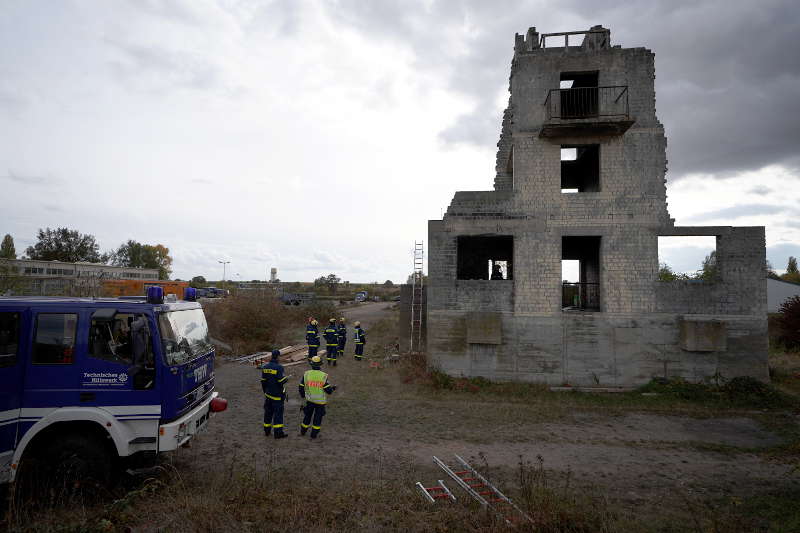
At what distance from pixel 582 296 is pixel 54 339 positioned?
15714 millimetres

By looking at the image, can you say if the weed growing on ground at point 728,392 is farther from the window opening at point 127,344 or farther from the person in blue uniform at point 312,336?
the window opening at point 127,344

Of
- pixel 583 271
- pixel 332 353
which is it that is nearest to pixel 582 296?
pixel 583 271

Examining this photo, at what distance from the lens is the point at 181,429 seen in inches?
220

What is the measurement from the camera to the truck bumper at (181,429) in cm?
534

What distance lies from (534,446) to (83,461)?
7.34 metres

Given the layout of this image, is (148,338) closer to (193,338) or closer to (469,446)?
(193,338)

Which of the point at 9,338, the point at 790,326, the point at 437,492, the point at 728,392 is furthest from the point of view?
the point at 790,326

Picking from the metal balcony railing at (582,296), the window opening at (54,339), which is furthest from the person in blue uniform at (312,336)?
the window opening at (54,339)

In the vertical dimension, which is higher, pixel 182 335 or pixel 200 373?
pixel 182 335

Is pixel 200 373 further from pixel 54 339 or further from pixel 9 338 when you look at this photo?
pixel 9 338

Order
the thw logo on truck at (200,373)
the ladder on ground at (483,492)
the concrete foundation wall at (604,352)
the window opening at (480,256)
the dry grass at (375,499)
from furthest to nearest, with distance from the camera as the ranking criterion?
1. the window opening at (480,256)
2. the concrete foundation wall at (604,352)
3. the thw logo on truck at (200,373)
4. the ladder on ground at (483,492)
5. the dry grass at (375,499)

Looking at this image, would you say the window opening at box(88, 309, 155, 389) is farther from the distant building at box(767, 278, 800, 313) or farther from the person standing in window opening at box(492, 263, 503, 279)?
the distant building at box(767, 278, 800, 313)

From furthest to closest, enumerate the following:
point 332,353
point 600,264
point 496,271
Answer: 1. point 496,271
2. point 332,353
3. point 600,264

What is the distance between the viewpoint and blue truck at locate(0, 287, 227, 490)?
16.7 ft
